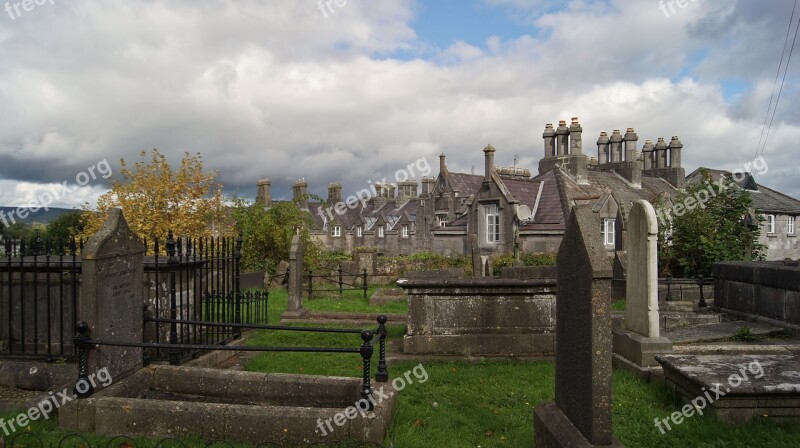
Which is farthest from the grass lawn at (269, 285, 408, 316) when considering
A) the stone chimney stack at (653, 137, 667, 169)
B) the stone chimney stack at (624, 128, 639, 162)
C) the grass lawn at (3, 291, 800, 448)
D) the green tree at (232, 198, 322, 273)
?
the stone chimney stack at (653, 137, 667, 169)

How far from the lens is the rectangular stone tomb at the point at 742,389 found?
17.0 ft

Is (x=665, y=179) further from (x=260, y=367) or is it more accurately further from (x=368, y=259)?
(x=260, y=367)

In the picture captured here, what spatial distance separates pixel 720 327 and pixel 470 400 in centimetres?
615

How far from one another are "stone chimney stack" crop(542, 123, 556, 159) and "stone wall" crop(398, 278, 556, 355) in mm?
22867

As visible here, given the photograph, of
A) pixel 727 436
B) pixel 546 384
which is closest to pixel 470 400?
pixel 546 384

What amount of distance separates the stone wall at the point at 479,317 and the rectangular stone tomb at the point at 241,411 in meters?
2.91

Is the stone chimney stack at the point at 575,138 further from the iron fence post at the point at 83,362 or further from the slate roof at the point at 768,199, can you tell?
the iron fence post at the point at 83,362

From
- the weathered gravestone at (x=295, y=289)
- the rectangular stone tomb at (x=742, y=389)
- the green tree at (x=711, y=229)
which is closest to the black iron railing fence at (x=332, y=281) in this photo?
the weathered gravestone at (x=295, y=289)

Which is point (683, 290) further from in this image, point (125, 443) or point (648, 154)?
point (648, 154)

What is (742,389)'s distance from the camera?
516cm

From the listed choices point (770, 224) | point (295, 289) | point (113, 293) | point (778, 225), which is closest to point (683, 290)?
point (295, 289)

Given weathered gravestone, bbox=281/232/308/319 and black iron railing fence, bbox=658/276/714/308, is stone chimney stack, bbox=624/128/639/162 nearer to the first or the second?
black iron railing fence, bbox=658/276/714/308

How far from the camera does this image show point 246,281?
1998 cm

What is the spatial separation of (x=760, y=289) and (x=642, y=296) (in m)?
4.70
